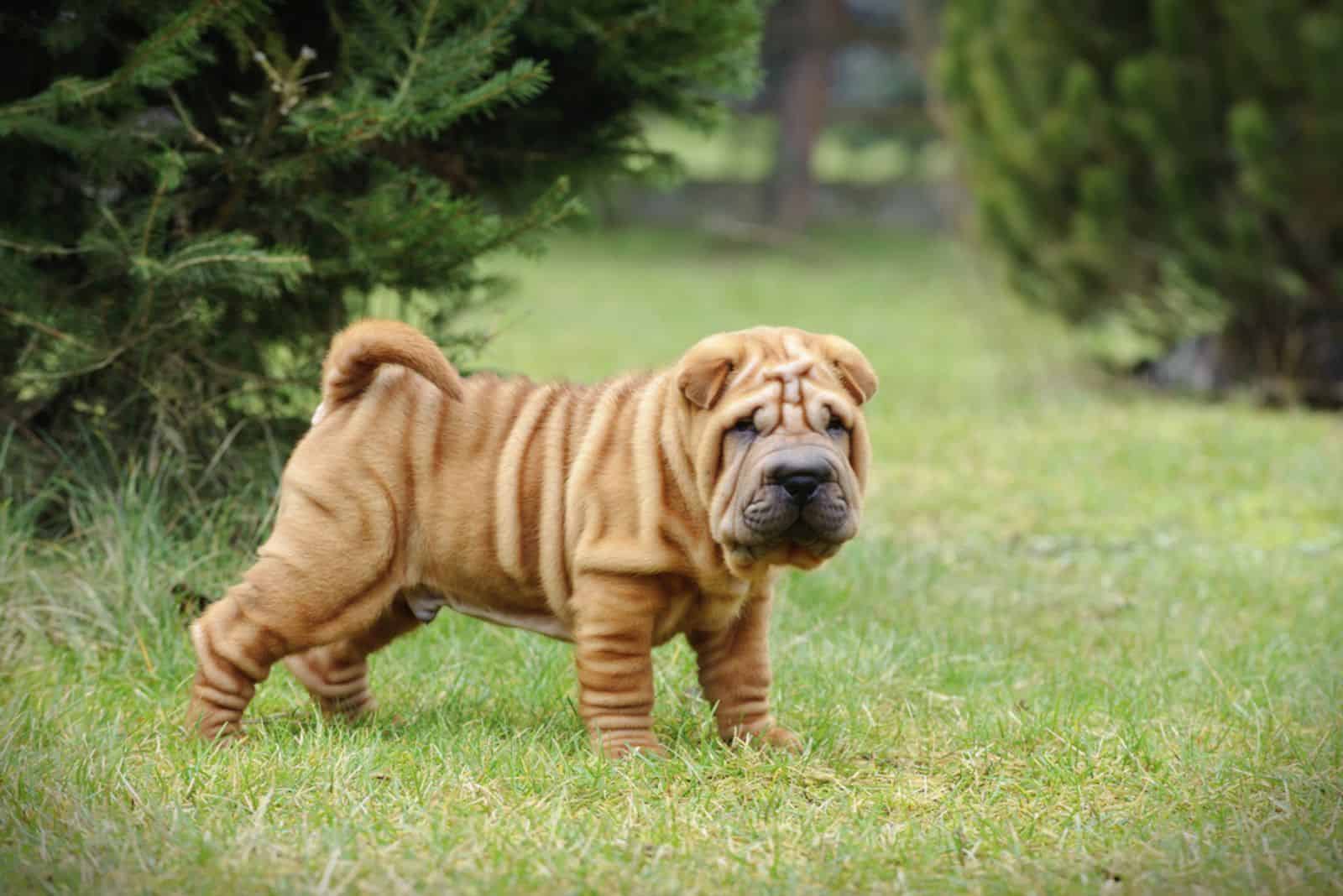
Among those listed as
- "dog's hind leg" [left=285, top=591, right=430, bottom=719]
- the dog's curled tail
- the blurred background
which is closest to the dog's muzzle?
the dog's curled tail

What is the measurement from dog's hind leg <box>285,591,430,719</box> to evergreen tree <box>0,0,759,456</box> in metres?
1.18

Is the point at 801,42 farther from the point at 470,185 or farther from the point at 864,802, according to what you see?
the point at 864,802

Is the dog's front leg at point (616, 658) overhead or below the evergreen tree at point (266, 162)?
below

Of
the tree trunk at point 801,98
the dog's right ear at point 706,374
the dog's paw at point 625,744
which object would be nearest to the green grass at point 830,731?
the dog's paw at point 625,744

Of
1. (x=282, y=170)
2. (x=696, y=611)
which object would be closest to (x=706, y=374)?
(x=696, y=611)

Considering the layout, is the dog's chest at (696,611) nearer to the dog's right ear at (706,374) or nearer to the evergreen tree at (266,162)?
the dog's right ear at (706,374)

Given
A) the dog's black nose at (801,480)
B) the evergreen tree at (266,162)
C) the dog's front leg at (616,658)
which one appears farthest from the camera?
the evergreen tree at (266,162)

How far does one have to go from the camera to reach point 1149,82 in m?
10.3

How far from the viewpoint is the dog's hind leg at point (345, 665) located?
4375mm

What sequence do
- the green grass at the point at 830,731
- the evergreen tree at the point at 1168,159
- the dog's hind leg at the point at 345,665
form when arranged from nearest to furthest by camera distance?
the green grass at the point at 830,731 < the dog's hind leg at the point at 345,665 < the evergreen tree at the point at 1168,159

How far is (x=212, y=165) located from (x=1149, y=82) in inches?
273

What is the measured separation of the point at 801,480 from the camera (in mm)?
3627

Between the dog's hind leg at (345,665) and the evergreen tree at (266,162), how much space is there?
118 cm

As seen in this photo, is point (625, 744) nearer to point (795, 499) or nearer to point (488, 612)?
point (488, 612)
